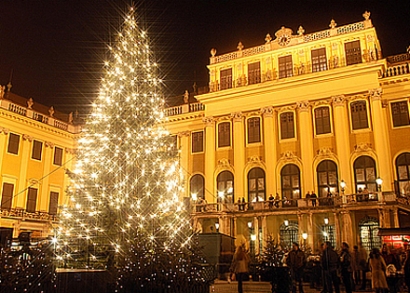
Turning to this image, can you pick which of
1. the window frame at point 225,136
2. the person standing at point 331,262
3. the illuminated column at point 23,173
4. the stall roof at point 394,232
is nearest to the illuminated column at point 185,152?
the window frame at point 225,136

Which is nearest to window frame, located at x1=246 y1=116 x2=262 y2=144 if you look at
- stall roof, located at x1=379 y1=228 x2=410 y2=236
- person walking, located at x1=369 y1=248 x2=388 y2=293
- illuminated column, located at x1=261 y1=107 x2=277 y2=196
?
illuminated column, located at x1=261 y1=107 x2=277 y2=196

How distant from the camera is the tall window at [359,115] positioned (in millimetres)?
29139

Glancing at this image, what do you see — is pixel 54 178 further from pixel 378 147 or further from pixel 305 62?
pixel 378 147

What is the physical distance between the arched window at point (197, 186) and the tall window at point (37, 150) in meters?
13.9

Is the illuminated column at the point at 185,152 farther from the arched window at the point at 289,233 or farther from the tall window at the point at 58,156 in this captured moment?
the tall window at the point at 58,156

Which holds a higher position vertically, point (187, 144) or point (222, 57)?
point (222, 57)

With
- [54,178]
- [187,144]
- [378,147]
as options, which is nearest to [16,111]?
[54,178]

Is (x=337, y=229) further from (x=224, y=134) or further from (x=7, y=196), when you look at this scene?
(x=7, y=196)

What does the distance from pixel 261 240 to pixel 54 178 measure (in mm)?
20470

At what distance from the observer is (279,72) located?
32.6 meters

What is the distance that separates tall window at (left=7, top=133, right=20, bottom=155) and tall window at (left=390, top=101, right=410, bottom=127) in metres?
30.2

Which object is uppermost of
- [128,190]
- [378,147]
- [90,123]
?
[378,147]

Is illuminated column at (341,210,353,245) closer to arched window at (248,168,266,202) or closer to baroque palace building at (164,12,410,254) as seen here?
baroque palace building at (164,12,410,254)

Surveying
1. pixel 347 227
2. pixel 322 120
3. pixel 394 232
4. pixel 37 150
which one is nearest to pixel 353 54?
pixel 322 120
